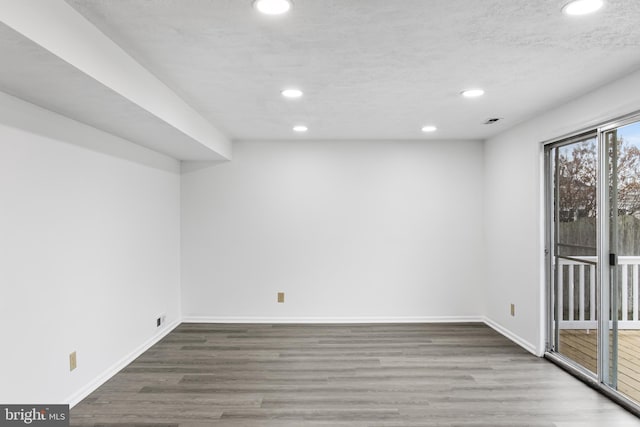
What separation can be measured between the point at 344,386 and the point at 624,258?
2.28 metres

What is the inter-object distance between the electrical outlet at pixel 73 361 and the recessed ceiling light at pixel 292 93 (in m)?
2.43

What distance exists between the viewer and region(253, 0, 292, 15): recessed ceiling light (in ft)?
5.46

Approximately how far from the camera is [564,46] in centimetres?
214

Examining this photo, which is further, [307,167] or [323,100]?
[307,167]

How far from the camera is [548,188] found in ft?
12.0

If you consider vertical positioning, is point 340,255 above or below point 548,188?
below

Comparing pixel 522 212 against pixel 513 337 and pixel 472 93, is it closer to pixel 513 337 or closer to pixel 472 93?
pixel 513 337

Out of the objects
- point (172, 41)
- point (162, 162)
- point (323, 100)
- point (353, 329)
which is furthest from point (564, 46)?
point (162, 162)

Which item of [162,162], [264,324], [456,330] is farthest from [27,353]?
[456,330]

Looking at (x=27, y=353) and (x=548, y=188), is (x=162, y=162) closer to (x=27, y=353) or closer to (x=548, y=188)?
(x=27, y=353)

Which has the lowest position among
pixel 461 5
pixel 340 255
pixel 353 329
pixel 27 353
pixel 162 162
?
pixel 353 329

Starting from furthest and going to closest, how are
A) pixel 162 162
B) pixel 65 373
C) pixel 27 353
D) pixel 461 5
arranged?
1. pixel 162 162
2. pixel 65 373
3. pixel 27 353
4. pixel 461 5

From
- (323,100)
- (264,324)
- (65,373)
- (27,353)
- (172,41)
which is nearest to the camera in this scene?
(172,41)

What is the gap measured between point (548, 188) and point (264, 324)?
137 inches
